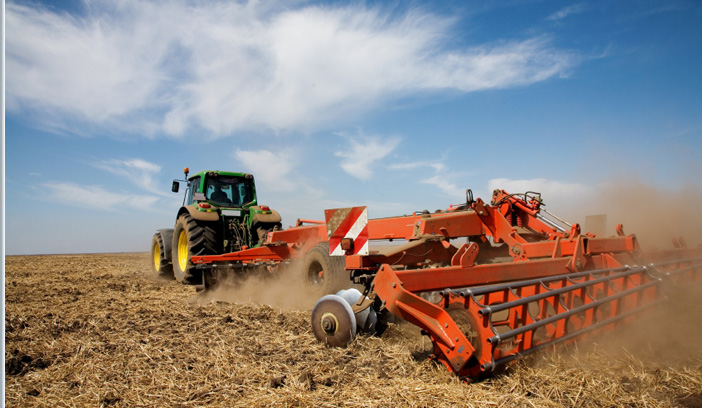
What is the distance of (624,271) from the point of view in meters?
4.31

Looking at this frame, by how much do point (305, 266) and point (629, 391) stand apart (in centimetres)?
451

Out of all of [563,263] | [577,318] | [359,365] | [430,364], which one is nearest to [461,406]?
[430,364]

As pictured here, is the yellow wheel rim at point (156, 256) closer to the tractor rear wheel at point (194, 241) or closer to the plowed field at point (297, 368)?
the tractor rear wheel at point (194, 241)

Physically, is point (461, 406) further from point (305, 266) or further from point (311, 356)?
point (305, 266)

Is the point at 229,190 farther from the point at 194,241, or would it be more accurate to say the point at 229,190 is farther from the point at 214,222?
the point at 194,241

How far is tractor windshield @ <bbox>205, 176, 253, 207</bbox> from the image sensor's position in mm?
9453

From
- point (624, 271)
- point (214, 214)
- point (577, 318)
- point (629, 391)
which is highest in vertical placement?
point (214, 214)

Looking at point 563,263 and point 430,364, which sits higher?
point 563,263

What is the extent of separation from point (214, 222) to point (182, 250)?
1.21 metres

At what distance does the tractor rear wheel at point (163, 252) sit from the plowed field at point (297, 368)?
4.87 m

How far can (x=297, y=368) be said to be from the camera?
11.0ft

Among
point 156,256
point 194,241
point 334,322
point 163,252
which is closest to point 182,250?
point 163,252

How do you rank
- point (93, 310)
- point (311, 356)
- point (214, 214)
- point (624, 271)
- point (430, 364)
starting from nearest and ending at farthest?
point (430, 364)
point (311, 356)
point (624, 271)
point (93, 310)
point (214, 214)

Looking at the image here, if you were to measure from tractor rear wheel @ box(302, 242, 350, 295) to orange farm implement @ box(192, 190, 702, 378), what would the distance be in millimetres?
22
